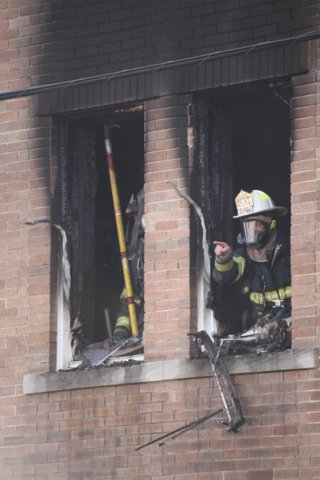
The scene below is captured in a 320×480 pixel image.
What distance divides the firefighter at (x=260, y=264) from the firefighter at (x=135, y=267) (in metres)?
1.15

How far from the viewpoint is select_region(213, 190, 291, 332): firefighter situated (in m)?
19.4

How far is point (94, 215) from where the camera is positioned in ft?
68.3

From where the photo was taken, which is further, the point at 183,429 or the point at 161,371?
the point at 161,371

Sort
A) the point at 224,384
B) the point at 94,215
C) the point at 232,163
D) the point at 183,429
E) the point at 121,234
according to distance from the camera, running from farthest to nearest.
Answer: the point at 94,215
the point at 121,234
the point at 232,163
the point at 183,429
the point at 224,384

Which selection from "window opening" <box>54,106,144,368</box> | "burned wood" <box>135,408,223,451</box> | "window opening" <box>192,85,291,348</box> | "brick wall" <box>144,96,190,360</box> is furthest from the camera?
"window opening" <box>54,106,144,368</box>

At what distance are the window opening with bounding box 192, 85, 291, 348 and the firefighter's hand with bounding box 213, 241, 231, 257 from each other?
503 mm

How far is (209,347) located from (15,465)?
8.28ft

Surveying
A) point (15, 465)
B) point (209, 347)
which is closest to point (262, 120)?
point (209, 347)

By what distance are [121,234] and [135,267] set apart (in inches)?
15.0

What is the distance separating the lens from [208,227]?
1952cm

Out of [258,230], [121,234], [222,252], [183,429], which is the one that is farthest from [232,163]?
[183,429]

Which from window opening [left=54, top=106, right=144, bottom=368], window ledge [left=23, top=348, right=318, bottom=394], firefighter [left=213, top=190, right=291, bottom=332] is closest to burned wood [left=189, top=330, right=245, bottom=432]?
window ledge [left=23, top=348, right=318, bottom=394]

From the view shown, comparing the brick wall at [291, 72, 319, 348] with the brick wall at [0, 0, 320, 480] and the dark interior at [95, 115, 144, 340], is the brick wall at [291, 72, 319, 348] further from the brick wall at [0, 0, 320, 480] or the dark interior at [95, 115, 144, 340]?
the dark interior at [95, 115, 144, 340]

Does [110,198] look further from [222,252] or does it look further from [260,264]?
[222,252]
